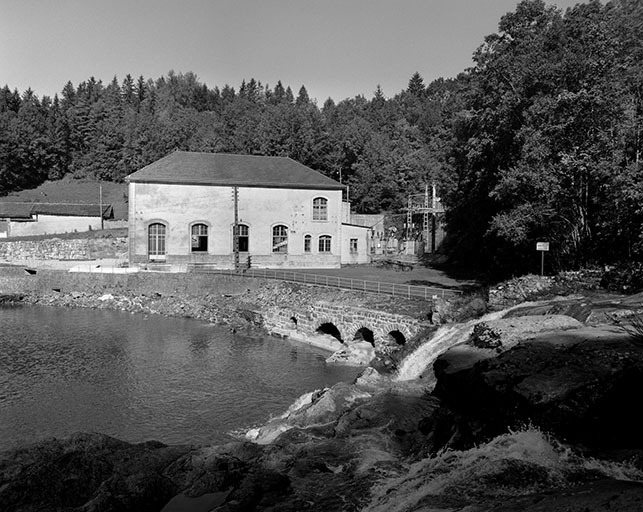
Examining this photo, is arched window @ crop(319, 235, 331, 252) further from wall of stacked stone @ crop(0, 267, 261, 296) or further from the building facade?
wall of stacked stone @ crop(0, 267, 261, 296)

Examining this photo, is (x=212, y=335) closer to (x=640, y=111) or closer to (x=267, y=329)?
(x=267, y=329)

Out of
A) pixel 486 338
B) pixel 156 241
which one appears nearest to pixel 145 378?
pixel 486 338

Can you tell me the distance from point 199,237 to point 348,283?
53.2 feet

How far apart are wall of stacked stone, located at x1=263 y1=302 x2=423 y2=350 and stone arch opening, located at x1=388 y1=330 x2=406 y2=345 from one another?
163 mm

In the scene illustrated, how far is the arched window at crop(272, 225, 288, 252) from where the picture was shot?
4284 centimetres

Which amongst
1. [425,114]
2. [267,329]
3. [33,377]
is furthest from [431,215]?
[425,114]

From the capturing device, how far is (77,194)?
7150 cm

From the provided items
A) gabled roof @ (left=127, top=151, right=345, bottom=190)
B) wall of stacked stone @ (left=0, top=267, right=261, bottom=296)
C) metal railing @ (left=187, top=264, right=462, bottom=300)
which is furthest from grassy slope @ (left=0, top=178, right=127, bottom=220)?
metal railing @ (left=187, top=264, right=462, bottom=300)

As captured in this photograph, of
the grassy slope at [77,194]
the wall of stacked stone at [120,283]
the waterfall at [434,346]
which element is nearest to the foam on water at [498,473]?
the waterfall at [434,346]

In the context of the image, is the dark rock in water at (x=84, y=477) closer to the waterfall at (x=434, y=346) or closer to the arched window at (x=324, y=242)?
the waterfall at (x=434, y=346)

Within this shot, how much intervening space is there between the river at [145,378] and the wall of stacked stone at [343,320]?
1.41 metres

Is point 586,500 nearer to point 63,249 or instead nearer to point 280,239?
point 280,239

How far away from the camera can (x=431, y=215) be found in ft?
178

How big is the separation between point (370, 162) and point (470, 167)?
119 ft
